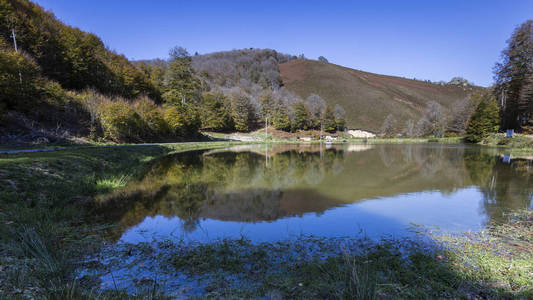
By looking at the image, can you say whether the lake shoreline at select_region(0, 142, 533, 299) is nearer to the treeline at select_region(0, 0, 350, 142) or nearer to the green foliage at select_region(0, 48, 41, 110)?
the green foliage at select_region(0, 48, 41, 110)

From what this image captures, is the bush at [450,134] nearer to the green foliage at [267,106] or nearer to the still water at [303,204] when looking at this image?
the green foliage at [267,106]

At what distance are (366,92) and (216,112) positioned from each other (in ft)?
239

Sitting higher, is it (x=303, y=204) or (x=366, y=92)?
(x=366, y=92)

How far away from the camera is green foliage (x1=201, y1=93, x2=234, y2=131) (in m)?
56.2

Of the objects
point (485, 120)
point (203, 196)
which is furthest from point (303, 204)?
point (485, 120)

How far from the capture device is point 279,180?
12.7m

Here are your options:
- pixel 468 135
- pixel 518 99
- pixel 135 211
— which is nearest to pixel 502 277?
pixel 135 211

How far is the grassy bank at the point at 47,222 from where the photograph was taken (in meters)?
2.85

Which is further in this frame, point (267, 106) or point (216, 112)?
point (267, 106)

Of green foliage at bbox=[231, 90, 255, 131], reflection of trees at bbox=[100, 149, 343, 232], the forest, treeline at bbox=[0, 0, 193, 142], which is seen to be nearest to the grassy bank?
reflection of trees at bbox=[100, 149, 343, 232]

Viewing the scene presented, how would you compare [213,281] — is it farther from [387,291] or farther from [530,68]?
[530,68]

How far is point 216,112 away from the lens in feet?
190

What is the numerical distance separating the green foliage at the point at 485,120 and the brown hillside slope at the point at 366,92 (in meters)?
36.1

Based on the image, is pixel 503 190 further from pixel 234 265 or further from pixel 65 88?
pixel 65 88
